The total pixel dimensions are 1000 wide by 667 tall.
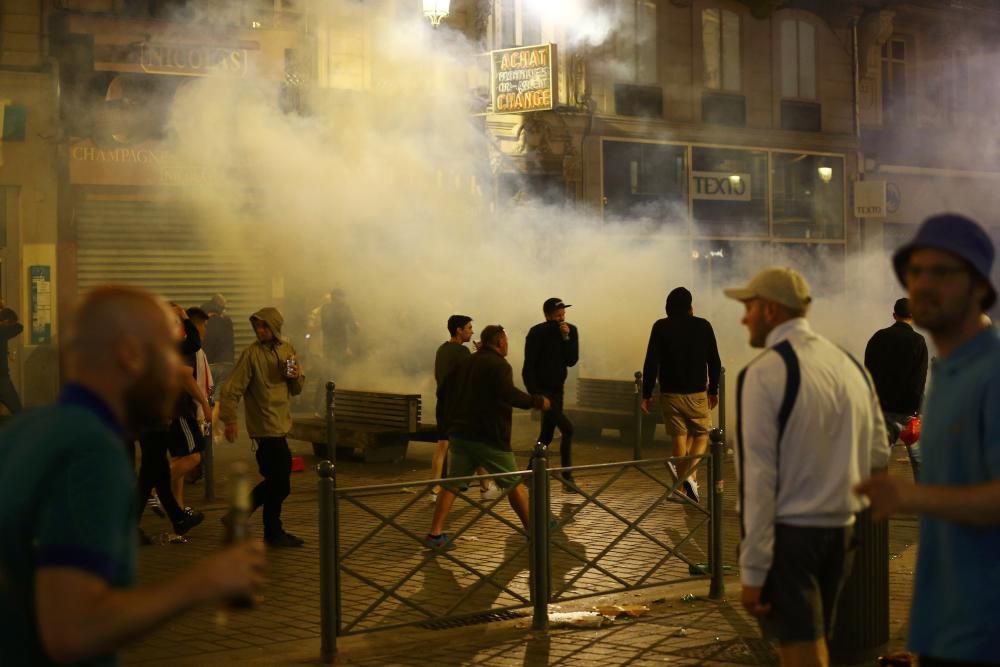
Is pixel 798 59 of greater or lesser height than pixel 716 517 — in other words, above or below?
above

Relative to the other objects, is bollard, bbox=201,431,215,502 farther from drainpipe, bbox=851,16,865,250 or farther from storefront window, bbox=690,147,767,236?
drainpipe, bbox=851,16,865,250

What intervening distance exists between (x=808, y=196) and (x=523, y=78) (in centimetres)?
868

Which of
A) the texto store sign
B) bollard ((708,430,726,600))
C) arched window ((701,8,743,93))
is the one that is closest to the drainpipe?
the texto store sign


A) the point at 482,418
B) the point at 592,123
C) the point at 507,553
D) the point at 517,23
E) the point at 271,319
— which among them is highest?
the point at 517,23

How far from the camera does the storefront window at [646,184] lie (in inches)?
857

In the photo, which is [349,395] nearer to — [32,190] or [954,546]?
[32,190]

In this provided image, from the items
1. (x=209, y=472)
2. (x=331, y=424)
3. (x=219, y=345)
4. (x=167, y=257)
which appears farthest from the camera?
(x=167, y=257)

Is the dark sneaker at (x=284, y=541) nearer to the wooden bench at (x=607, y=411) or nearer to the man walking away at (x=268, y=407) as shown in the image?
the man walking away at (x=268, y=407)

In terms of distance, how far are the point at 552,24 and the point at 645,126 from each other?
275 cm

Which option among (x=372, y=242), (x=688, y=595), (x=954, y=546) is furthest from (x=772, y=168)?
(x=954, y=546)

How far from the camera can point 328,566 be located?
18.8 feet

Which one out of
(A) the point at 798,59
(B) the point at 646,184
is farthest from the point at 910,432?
(A) the point at 798,59

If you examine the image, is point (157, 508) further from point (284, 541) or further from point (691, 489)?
point (691, 489)

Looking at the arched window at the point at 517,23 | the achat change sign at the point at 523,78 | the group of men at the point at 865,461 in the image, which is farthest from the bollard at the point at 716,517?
the arched window at the point at 517,23
